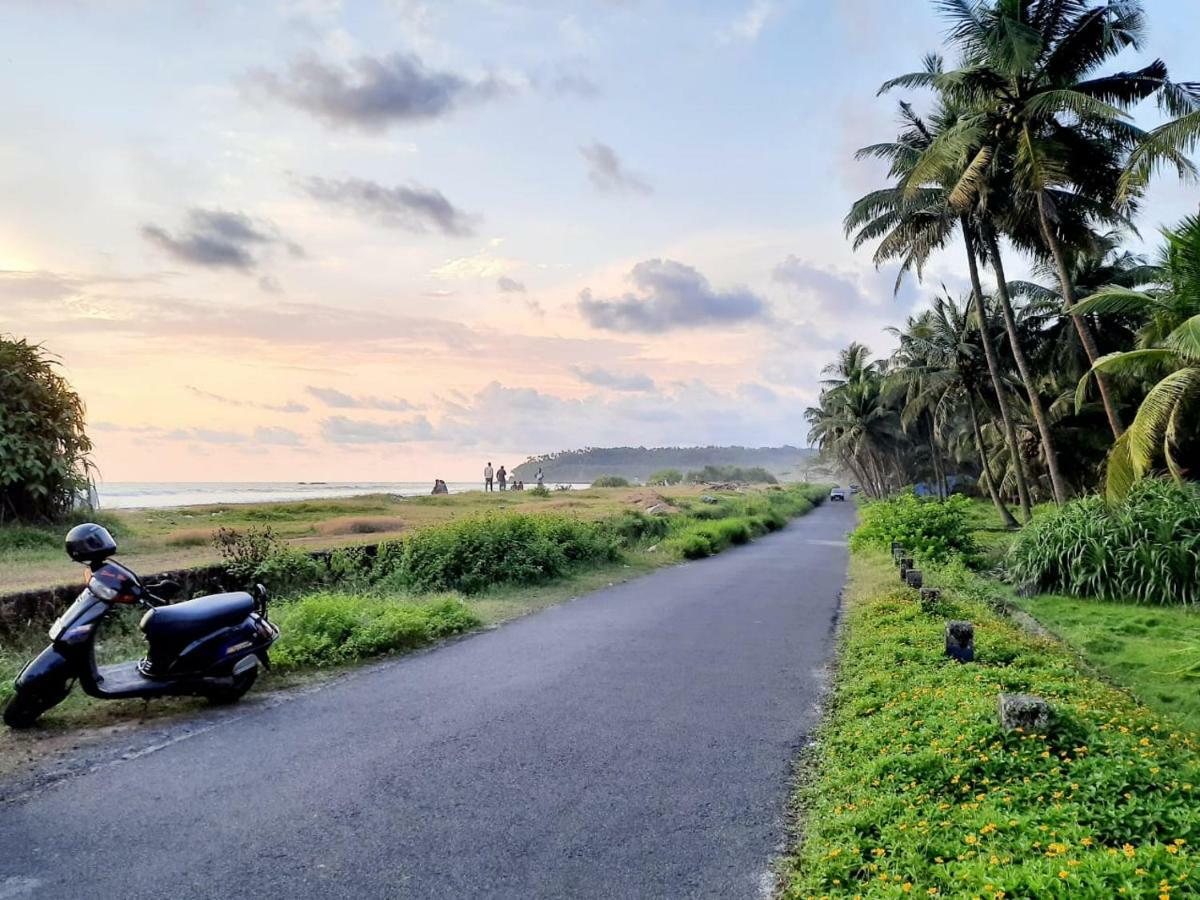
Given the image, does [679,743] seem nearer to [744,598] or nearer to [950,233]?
[744,598]

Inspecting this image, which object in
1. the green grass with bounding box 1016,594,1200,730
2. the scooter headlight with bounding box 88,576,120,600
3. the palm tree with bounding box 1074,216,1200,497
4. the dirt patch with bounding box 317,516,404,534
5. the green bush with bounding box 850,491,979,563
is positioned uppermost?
the palm tree with bounding box 1074,216,1200,497

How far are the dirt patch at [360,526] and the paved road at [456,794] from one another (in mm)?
13293

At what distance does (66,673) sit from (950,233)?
22.1 metres

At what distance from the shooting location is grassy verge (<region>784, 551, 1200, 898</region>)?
3.07m

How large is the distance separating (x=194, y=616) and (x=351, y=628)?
7.80ft

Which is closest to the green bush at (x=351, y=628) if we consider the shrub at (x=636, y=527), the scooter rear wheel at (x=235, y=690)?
the scooter rear wheel at (x=235, y=690)

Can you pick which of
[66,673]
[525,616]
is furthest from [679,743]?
[525,616]

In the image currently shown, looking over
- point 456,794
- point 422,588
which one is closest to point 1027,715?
point 456,794

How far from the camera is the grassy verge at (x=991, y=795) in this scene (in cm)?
307

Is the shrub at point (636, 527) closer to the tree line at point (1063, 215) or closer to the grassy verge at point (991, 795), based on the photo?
the tree line at point (1063, 215)

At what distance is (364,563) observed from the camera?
12.7 meters

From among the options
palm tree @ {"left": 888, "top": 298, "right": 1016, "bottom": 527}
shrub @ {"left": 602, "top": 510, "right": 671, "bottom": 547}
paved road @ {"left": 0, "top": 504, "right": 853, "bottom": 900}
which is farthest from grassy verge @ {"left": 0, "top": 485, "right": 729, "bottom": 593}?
palm tree @ {"left": 888, "top": 298, "right": 1016, "bottom": 527}

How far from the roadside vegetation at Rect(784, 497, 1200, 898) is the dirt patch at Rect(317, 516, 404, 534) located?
15952 mm

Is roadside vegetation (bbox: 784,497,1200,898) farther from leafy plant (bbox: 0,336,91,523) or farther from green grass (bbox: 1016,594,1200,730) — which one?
leafy plant (bbox: 0,336,91,523)
